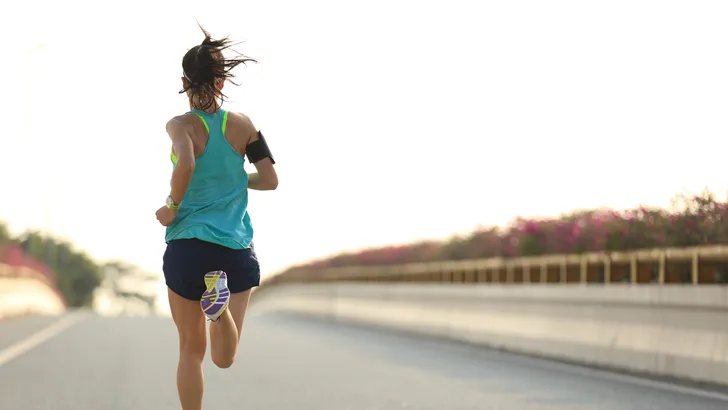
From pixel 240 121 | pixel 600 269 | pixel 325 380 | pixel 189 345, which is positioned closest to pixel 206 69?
pixel 240 121

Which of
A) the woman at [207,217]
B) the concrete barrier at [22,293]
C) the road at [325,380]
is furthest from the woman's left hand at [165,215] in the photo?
the concrete barrier at [22,293]

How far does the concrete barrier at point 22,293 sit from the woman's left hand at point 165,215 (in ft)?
88.0

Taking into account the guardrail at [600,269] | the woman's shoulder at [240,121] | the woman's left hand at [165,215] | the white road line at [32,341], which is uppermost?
the woman's shoulder at [240,121]

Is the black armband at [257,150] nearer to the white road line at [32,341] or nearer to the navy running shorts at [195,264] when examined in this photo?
the navy running shorts at [195,264]

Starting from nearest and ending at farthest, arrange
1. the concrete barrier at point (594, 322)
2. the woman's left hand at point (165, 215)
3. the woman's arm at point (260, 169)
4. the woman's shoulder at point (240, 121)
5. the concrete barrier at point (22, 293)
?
the woman's left hand at point (165, 215), the woman's shoulder at point (240, 121), the woman's arm at point (260, 169), the concrete barrier at point (594, 322), the concrete barrier at point (22, 293)

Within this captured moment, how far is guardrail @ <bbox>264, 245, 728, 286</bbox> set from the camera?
13.5 m

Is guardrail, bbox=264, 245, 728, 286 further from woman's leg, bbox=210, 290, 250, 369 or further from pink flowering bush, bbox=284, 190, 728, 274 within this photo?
woman's leg, bbox=210, 290, 250, 369

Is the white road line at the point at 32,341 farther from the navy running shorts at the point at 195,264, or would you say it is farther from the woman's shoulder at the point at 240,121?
the woman's shoulder at the point at 240,121

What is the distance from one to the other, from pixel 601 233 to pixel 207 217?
39.2 ft

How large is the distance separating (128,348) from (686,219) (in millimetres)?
7463

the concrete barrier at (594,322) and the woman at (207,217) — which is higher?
the woman at (207,217)

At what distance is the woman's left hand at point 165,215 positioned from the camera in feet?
22.1

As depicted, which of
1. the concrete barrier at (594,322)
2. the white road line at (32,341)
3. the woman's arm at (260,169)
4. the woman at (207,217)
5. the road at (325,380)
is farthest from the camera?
the white road line at (32,341)

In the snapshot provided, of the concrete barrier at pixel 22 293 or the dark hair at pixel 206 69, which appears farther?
the concrete barrier at pixel 22 293
